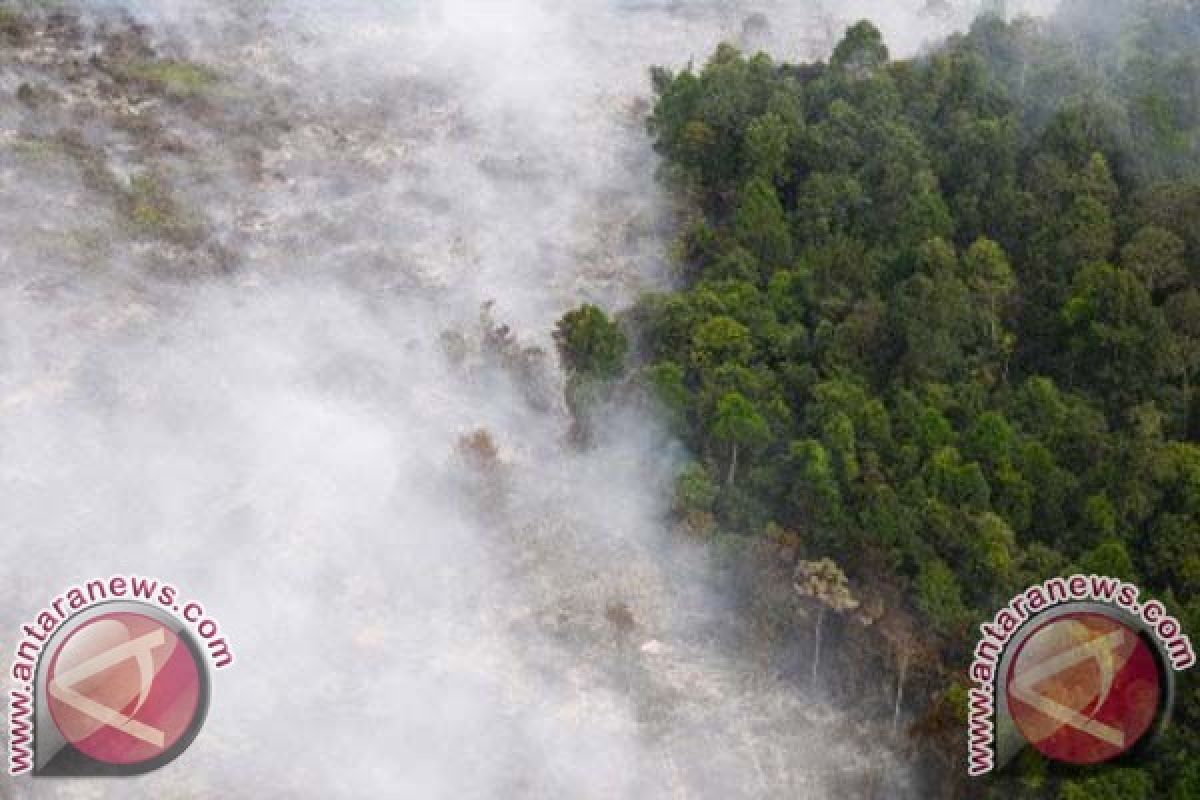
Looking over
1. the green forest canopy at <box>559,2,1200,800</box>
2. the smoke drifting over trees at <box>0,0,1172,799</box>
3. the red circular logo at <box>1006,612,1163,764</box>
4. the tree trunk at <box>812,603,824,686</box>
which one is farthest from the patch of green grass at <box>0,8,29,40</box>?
the red circular logo at <box>1006,612,1163,764</box>

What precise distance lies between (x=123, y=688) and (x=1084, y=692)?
13.6 meters

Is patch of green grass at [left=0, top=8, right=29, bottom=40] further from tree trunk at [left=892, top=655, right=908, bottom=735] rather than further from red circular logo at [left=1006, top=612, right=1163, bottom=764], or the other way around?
red circular logo at [left=1006, top=612, right=1163, bottom=764]

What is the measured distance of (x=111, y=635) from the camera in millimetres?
18500

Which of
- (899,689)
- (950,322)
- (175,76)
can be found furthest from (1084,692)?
(175,76)

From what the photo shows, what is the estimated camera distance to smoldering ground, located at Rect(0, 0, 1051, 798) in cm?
2089

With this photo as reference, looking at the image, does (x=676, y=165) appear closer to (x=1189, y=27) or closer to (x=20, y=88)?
(x=1189, y=27)

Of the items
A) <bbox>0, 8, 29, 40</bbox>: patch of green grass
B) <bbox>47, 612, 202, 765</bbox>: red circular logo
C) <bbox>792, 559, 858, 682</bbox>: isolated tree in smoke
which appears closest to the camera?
<bbox>47, 612, 202, 765</bbox>: red circular logo

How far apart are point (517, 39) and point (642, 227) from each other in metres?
11.1

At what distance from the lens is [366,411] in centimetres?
2680

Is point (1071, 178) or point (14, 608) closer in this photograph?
point (14, 608)

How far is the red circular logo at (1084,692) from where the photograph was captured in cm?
1914

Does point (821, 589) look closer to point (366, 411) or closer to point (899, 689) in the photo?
point (899, 689)

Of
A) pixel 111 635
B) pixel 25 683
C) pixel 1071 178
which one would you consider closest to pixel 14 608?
pixel 25 683

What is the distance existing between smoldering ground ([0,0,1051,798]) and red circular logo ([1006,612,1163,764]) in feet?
8.29
